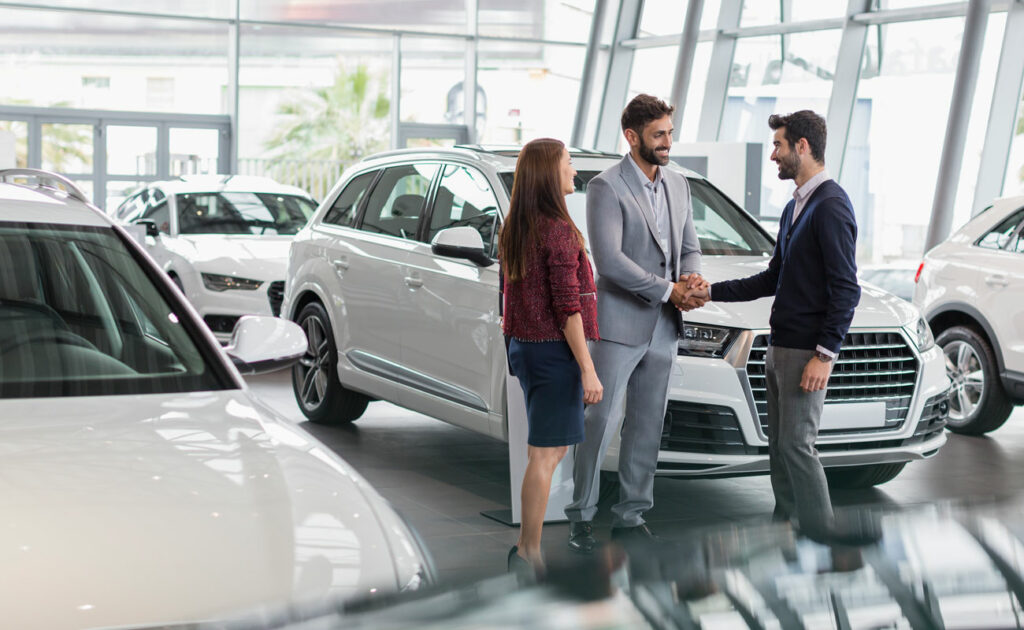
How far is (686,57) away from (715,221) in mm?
11961

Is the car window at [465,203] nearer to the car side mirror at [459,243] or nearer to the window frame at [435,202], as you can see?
the window frame at [435,202]

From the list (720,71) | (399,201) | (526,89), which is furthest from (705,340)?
(526,89)

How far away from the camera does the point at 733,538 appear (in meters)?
0.81

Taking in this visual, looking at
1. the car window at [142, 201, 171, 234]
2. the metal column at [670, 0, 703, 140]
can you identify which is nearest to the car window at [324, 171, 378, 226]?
the car window at [142, 201, 171, 234]

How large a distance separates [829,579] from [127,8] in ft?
64.0

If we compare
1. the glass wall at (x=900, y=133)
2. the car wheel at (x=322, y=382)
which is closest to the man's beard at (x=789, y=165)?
the car wheel at (x=322, y=382)

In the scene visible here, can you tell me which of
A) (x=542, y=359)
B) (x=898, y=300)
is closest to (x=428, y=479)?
(x=542, y=359)

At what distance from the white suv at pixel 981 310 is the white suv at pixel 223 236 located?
17.0 feet

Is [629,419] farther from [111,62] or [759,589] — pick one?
[111,62]

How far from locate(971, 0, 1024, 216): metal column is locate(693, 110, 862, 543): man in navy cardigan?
8956 mm

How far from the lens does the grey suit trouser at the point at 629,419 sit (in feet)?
15.3

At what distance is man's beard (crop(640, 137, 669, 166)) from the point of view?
4.75 meters

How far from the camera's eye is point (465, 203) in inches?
237

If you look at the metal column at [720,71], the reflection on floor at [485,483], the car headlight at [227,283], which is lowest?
the reflection on floor at [485,483]
